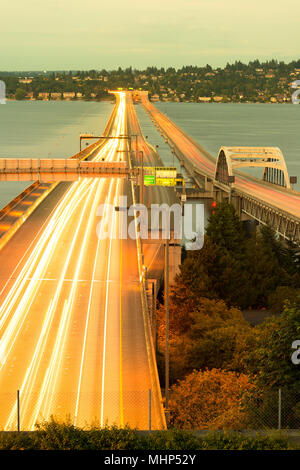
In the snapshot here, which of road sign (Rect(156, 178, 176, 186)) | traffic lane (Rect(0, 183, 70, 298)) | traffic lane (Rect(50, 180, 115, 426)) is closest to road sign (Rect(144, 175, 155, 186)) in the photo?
road sign (Rect(156, 178, 176, 186))

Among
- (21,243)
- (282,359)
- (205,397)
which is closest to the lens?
(282,359)

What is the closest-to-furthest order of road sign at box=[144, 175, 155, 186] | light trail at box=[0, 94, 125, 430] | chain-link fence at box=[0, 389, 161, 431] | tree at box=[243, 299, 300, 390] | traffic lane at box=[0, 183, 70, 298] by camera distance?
tree at box=[243, 299, 300, 390]
chain-link fence at box=[0, 389, 161, 431]
light trail at box=[0, 94, 125, 430]
traffic lane at box=[0, 183, 70, 298]
road sign at box=[144, 175, 155, 186]

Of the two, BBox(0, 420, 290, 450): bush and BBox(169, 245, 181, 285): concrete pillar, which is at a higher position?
BBox(0, 420, 290, 450): bush

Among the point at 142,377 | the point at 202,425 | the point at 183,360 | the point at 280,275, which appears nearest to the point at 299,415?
the point at 202,425

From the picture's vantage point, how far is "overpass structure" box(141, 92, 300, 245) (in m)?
54.8

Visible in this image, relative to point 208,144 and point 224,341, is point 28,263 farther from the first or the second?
point 208,144

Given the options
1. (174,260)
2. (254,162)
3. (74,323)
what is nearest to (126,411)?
(74,323)

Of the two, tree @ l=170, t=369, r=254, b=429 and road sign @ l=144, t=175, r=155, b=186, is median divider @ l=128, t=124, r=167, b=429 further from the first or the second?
road sign @ l=144, t=175, r=155, b=186

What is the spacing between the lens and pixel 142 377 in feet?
71.7

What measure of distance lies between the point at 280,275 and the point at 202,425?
2385 centimetres

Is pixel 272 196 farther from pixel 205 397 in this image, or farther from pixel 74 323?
pixel 205 397

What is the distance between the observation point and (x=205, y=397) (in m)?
21.5

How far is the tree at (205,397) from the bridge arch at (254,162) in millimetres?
56017

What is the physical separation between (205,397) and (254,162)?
64.1 m
